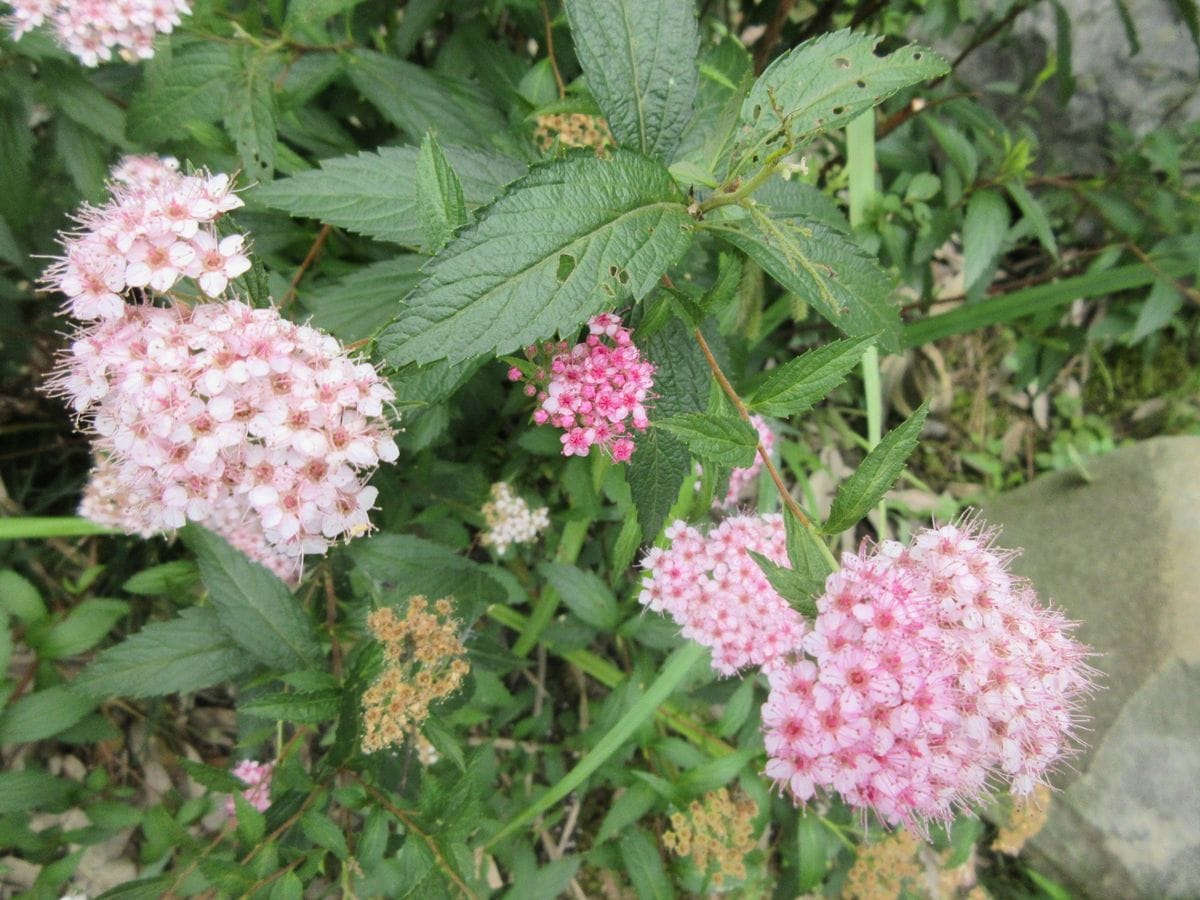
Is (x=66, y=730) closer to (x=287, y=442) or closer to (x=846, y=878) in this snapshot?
(x=287, y=442)

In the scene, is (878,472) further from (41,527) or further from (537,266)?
(41,527)

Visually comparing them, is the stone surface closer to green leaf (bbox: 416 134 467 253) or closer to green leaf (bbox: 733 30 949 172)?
green leaf (bbox: 733 30 949 172)

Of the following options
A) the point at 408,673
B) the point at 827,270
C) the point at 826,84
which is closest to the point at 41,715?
the point at 408,673

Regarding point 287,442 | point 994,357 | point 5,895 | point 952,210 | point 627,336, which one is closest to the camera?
point 287,442

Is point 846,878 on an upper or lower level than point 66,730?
lower

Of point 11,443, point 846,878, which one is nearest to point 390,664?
point 846,878

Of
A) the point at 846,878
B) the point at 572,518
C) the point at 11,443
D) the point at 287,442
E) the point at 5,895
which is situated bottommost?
the point at 846,878

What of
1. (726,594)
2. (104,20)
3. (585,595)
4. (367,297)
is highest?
(104,20)

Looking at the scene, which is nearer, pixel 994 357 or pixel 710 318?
pixel 710 318
